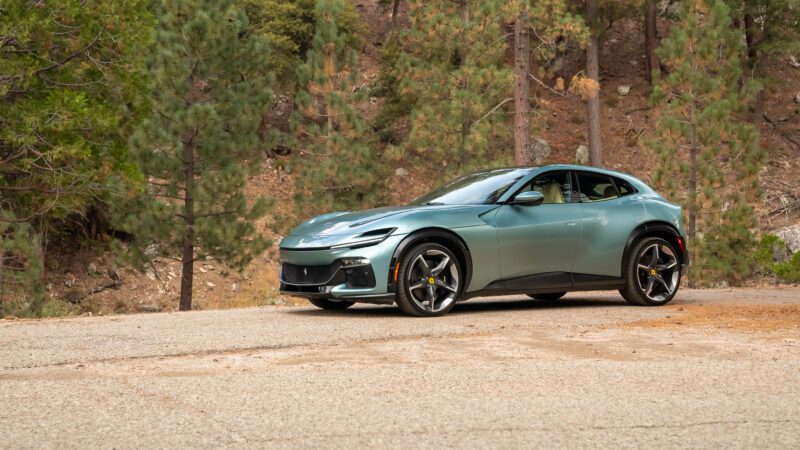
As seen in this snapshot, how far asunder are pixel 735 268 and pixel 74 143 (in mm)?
15489

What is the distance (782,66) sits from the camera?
48.9m

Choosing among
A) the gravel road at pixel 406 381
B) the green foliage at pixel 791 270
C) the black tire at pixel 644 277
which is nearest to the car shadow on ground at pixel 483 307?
the gravel road at pixel 406 381

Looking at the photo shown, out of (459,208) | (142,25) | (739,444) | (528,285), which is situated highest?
(142,25)

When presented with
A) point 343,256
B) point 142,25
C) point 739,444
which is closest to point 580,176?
point 343,256

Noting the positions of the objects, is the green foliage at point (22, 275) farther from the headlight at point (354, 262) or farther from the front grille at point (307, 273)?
the headlight at point (354, 262)

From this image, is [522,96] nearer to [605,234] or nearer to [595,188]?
[595,188]

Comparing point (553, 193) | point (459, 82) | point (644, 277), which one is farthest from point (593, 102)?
point (553, 193)

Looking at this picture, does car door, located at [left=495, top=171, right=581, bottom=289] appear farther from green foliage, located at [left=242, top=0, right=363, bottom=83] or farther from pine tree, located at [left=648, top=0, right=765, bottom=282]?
green foliage, located at [left=242, top=0, right=363, bottom=83]

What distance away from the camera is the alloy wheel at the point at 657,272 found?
38.1 feet

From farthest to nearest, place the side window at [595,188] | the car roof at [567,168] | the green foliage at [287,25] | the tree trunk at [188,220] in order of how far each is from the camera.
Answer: the green foliage at [287,25]
the tree trunk at [188,220]
the side window at [595,188]
the car roof at [567,168]

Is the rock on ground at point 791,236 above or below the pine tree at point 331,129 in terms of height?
below

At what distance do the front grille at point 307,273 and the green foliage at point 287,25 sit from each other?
94.9 ft

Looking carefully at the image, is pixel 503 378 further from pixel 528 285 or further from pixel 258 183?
pixel 258 183

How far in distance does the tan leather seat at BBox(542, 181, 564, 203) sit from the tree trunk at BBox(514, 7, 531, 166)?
11065 mm
